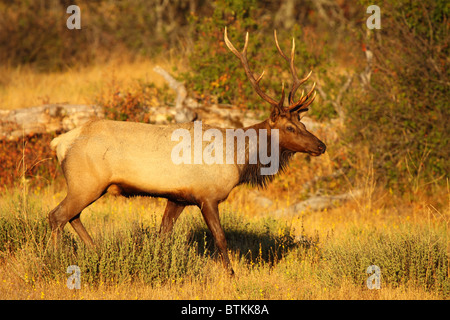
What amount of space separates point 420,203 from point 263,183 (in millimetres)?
3694

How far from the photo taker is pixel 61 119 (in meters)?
10.0

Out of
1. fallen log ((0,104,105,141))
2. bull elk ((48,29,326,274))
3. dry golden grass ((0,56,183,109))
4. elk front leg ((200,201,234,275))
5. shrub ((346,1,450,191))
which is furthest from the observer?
dry golden grass ((0,56,183,109))

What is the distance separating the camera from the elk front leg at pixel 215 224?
613cm

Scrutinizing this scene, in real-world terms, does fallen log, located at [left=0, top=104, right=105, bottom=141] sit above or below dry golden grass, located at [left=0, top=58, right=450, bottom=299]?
above

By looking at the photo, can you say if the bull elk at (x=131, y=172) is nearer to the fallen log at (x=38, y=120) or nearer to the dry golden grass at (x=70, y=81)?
the fallen log at (x=38, y=120)

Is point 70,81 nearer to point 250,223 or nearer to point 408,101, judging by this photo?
point 250,223

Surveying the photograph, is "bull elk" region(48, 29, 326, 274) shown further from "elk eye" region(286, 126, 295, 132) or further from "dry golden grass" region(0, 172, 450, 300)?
"elk eye" region(286, 126, 295, 132)

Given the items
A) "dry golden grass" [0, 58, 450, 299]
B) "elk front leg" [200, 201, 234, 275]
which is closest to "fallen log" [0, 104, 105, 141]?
"dry golden grass" [0, 58, 450, 299]

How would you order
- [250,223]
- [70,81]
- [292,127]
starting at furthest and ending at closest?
[70,81], [250,223], [292,127]

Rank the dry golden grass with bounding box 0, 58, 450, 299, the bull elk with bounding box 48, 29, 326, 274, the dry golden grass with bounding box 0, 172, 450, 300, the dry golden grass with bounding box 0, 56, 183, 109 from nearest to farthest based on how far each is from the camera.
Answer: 1. the dry golden grass with bounding box 0, 172, 450, 300
2. the dry golden grass with bounding box 0, 58, 450, 299
3. the bull elk with bounding box 48, 29, 326, 274
4. the dry golden grass with bounding box 0, 56, 183, 109

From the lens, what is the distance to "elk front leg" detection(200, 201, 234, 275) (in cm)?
613

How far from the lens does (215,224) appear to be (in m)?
6.18

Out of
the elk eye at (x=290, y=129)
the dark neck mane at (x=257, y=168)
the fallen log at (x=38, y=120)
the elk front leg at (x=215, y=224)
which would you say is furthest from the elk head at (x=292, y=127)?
the fallen log at (x=38, y=120)

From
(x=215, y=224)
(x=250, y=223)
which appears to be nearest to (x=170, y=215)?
(x=215, y=224)
